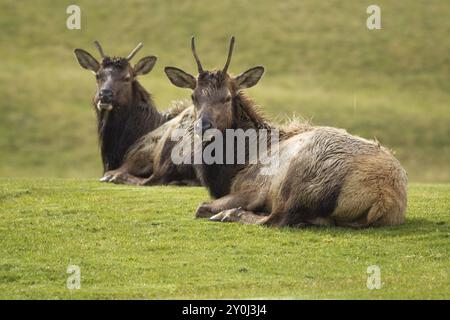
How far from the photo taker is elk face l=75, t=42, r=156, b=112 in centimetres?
2091

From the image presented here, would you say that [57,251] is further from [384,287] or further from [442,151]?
[442,151]

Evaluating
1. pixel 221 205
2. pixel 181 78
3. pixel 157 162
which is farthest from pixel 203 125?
pixel 157 162

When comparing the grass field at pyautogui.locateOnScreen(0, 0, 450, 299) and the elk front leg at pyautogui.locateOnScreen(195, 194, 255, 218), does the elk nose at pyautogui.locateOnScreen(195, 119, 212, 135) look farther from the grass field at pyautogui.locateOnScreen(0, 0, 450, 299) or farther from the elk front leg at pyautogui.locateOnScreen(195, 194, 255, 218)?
the grass field at pyautogui.locateOnScreen(0, 0, 450, 299)

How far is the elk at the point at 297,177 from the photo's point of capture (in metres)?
13.8

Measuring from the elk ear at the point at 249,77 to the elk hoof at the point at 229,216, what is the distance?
7.07ft

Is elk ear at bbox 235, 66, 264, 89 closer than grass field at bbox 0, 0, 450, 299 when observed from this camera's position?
No

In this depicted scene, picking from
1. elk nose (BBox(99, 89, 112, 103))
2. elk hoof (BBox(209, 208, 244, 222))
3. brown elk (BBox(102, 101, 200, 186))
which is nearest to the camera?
elk hoof (BBox(209, 208, 244, 222))

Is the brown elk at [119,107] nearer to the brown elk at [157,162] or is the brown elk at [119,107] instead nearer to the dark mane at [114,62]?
the dark mane at [114,62]

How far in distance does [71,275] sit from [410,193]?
844cm

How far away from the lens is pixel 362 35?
191 ft

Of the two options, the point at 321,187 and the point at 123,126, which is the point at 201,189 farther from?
the point at 321,187

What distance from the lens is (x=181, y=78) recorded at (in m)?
16.2

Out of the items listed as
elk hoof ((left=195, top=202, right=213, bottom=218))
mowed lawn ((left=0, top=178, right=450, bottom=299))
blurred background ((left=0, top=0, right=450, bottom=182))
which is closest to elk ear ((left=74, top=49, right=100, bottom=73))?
mowed lawn ((left=0, top=178, right=450, bottom=299))

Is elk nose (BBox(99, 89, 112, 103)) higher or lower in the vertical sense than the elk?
higher
